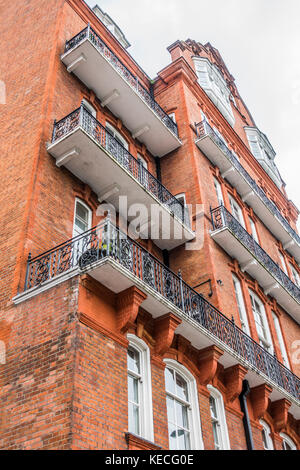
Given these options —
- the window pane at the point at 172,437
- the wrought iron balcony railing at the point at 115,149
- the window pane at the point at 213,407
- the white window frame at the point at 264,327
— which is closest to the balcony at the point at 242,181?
the wrought iron balcony railing at the point at 115,149

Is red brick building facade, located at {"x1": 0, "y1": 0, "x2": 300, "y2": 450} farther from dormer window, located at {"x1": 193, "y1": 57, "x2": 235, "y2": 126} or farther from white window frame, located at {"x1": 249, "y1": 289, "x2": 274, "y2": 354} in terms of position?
dormer window, located at {"x1": 193, "y1": 57, "x2": 235, "y2": 126}

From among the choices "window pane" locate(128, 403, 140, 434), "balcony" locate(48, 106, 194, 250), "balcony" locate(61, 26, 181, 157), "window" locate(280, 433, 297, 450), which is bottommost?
"window pane" locate(128, 403, 140, 434)

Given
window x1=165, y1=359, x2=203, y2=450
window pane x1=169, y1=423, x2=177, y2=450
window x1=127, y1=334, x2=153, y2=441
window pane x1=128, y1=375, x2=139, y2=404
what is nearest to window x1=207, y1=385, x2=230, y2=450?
window x1=165, y1=359, x2=203, y2=450

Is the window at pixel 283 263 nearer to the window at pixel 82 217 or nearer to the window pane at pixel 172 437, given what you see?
the window at pixel 82 217

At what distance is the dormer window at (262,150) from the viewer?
28.0 meters

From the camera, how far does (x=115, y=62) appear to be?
1728 centimetres

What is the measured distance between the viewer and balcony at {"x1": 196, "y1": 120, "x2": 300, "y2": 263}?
739 inches

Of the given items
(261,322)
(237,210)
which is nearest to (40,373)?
(261,322)

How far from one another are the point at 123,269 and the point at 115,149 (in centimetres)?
571

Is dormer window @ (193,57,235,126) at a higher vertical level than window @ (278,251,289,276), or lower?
higher

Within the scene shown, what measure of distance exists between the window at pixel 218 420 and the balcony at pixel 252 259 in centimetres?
516

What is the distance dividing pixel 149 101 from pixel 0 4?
720 centimetres

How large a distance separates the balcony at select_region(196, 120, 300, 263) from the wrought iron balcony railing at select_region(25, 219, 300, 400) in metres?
7.77

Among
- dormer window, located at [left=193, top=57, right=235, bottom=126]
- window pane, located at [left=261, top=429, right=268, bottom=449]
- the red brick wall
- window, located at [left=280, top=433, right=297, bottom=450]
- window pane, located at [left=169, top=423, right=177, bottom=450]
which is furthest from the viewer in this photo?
dormer window, located at [left=193, top=57, right=235, bottom=126]
